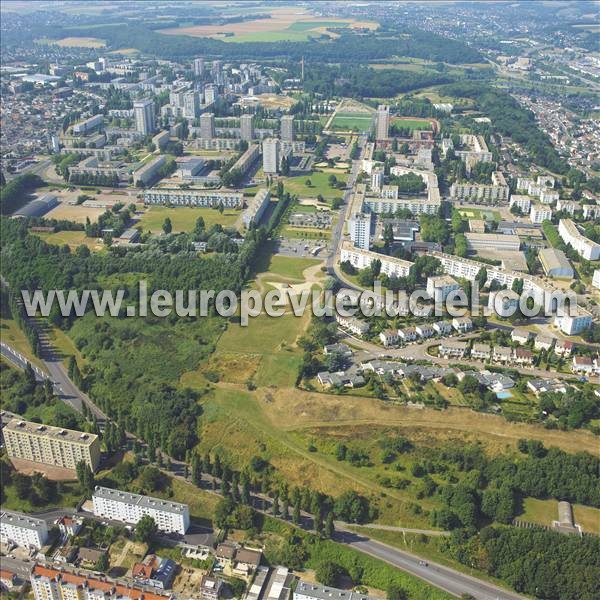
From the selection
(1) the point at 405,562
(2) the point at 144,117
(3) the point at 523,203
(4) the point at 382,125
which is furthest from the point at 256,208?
(1) the point at 405,562

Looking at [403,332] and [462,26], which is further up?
[462,26]

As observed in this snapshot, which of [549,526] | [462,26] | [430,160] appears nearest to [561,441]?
[549,526]

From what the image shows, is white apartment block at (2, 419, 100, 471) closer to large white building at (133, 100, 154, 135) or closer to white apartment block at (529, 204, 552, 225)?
white apartment block at (529, 204, 552, 225)

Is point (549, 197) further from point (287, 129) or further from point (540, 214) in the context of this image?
point (287, 129)

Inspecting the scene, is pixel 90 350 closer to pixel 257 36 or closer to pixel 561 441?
pixel 561 441

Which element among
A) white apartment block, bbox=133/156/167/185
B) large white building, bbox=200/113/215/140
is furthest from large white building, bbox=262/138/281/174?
large white building, bbox=200/113/215/140

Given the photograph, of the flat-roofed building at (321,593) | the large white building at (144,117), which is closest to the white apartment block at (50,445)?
the flat-roofed building at (321,593)

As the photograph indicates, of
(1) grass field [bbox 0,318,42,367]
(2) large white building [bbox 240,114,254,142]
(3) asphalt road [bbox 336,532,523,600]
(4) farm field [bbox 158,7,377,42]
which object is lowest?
(3) asphalt road [bbox 336,532,523,600]
